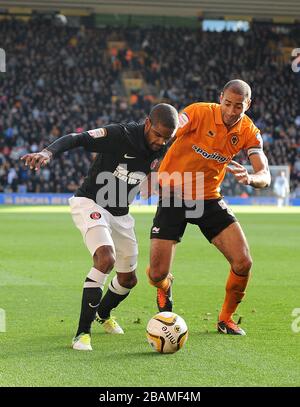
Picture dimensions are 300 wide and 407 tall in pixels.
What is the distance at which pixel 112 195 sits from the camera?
26.8 feet

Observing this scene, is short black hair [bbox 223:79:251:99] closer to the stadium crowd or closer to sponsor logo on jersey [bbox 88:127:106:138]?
sponsor logo on jersey [bbox 88:127:106:138]

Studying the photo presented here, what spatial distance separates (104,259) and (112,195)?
855mm

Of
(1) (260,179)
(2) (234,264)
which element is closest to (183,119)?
(1) (260,179)

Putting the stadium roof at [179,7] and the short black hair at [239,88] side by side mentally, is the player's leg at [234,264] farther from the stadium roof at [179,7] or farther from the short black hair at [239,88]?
the stadium roof at [179,7]

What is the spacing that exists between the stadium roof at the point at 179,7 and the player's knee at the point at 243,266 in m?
36.0

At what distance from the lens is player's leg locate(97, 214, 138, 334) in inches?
324

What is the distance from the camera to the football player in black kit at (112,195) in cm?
759

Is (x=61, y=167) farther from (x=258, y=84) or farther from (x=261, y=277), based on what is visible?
(x=261, y=277)

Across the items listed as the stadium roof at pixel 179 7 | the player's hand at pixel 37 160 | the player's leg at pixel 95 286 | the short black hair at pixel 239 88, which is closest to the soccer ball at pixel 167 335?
A: the player's leg at pixel 95 286

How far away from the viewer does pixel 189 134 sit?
8461 mm

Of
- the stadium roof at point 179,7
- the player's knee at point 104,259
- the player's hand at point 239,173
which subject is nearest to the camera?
the player's hand at point 239,173

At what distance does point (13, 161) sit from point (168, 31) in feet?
49.4

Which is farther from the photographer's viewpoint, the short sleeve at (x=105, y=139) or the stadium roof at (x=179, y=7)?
the stadium roof at (x=179, y=7)
